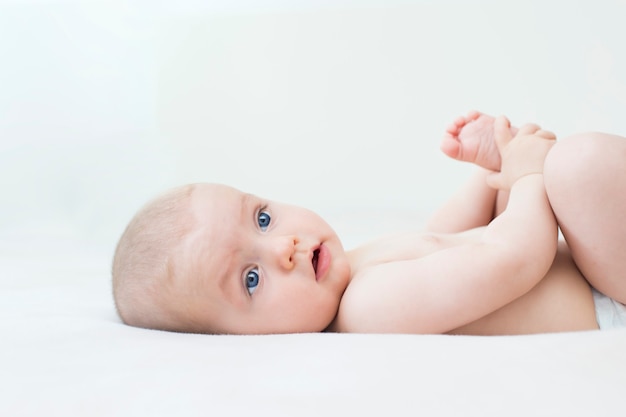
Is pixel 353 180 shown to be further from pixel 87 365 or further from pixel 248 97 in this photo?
pixel 87 365

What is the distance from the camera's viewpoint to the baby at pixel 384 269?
48.7 inches

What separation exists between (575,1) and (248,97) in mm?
1328

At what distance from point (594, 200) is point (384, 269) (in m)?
0.37

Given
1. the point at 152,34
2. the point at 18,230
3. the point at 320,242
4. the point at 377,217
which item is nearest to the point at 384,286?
the point at 320,242

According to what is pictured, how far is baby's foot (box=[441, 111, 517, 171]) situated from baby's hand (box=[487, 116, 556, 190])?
34 millimetres

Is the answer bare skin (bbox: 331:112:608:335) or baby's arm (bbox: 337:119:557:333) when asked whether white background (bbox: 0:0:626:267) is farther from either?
baby's arm (bbox: 337:119:557:333)

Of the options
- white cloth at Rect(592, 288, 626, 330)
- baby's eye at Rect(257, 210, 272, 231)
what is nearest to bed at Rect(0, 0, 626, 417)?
baby's eye at Rect(257, 210, 272, 231)

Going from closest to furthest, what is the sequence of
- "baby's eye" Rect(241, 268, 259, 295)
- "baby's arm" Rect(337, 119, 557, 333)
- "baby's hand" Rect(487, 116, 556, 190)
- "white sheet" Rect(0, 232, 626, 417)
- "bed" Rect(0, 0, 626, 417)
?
1. "white sheet" Rect(0, 232, 626, 417)
2. "baby's arm" Rect(337, 119, 557, 333)
3. "baby's eye" Rect(241, 268, 259, 295)
4. "baby's hand" Rect(487, 116, 556, 190)
5. "bed" Rect(0, 0, 626, 417)

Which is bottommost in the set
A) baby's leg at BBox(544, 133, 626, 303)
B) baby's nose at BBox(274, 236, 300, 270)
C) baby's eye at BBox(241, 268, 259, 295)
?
baby's eye at BBox(241, 268, 259, 295)

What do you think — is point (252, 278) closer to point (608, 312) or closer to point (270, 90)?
point (608, 312)

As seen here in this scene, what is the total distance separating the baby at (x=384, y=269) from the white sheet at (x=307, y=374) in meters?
0.11

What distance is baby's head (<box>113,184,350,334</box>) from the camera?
1.30 meters

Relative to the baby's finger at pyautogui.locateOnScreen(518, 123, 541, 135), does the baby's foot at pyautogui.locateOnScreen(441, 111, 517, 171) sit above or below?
below

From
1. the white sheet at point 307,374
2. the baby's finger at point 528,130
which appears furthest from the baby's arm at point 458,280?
the baby's finger at point 528,130
